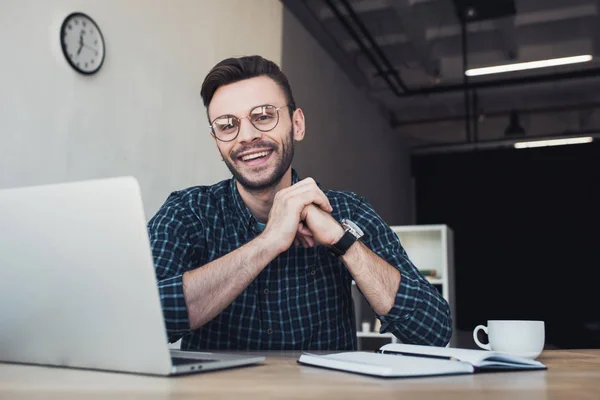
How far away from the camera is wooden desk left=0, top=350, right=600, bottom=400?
721 millimetres

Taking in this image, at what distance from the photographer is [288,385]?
794mm

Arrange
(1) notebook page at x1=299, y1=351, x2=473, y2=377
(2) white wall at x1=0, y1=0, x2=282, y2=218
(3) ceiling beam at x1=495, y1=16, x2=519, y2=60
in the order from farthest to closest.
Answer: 1. (3) ceiling beam at x1=495, y1=16, x2=519, y2=60
2. (2) white wall at x1=0, y1=0, x2=282, y2=218
3. (1) notebook page at x1=299, y1=351, x2=473, y2=377

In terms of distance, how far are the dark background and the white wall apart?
713 centimetres

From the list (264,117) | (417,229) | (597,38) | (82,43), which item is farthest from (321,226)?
(597,38)

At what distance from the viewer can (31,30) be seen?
245 cm

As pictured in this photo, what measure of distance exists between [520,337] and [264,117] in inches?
36.9

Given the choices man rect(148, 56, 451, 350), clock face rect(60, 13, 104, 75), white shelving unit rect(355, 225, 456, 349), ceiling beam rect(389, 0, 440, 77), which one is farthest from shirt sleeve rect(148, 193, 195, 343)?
ceiling beam rect(389, 0, 440, 77)

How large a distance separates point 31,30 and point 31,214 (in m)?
1.86

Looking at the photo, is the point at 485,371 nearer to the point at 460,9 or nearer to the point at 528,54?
the point at 460,9

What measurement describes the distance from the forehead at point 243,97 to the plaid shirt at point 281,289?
0.25 meters

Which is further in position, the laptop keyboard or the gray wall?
the gray wall

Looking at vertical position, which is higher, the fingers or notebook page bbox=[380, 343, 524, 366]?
the fingers

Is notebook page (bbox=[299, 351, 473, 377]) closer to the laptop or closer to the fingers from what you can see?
the laptop

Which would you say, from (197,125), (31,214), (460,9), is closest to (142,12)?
(197,125)
